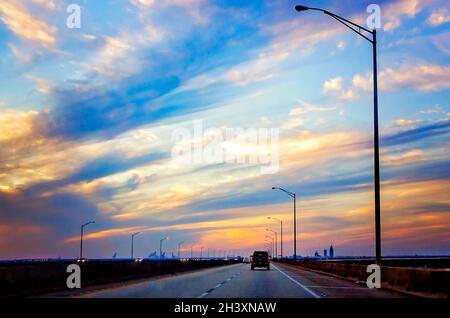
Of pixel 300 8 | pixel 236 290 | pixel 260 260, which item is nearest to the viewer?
pixel 236 290

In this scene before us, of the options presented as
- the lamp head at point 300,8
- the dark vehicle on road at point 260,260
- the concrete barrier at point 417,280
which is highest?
the lamp head at point 300,8

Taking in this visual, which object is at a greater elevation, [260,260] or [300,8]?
[300,8]

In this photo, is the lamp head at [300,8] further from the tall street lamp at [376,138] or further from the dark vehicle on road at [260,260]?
the dark vehicle on road at [260,260]

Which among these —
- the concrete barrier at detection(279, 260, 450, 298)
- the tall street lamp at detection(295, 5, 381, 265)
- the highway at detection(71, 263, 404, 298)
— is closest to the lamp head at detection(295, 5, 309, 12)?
the tall street lamp at detection(295, 5, 381, 265)

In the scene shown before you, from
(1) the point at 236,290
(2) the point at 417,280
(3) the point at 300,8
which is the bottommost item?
(1) the point at 236,290

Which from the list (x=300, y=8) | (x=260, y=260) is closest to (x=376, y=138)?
(x=300, y=8)

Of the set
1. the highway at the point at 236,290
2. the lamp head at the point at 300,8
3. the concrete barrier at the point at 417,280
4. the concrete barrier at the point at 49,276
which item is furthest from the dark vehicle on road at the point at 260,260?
the lamp head at the point at 300,8

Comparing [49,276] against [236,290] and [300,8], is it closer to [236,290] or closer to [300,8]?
[236,290]

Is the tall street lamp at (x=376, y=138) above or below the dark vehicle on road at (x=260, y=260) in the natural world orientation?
above
